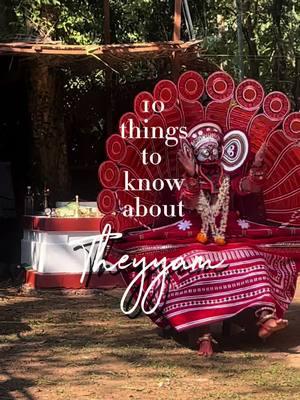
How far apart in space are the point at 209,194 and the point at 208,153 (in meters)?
0.34

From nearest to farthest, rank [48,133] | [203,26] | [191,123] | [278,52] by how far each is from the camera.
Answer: [191,123]
[48,133]
[203,26]
[278,52]

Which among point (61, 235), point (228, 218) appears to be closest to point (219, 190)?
point (228, 218)

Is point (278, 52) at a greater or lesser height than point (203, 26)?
lesser

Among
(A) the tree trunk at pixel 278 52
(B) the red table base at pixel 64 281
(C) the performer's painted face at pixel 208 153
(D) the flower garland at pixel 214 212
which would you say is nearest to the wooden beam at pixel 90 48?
(B) the red table base at pixel 64 281

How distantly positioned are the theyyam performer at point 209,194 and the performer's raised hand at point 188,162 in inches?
0.4

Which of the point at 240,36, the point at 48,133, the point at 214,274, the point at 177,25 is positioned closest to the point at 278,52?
the point at 240,36

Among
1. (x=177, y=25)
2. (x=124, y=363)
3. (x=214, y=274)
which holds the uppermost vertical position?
(x=177, y=25)

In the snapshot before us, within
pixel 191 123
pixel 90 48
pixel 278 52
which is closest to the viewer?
pixel 191 123

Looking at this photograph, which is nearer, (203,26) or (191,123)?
(191,123)

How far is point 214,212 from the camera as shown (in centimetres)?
601

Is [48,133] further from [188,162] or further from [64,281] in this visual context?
[188,162]

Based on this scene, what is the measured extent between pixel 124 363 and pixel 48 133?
560 cm

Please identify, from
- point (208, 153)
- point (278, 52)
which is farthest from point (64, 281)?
point (278, 52)

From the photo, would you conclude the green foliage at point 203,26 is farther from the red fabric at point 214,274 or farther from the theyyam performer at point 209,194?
the red fabric at point 214,274
